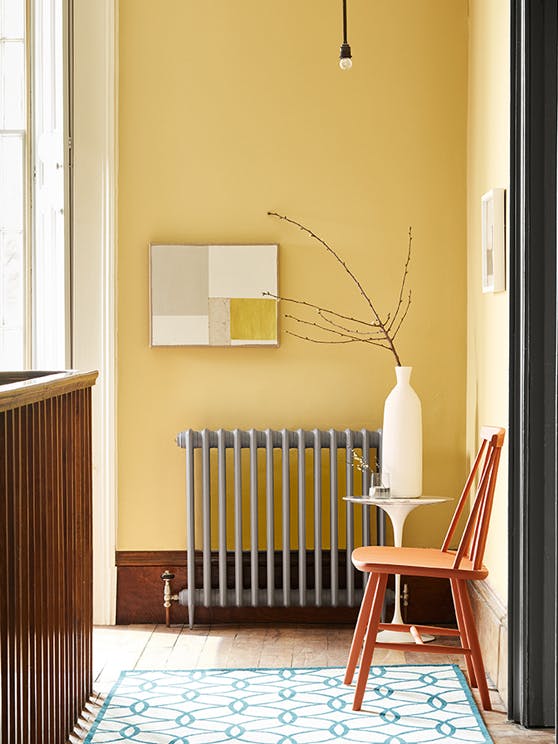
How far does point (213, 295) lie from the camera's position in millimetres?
4312

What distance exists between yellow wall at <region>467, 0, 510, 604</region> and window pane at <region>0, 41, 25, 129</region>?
6.17 feet

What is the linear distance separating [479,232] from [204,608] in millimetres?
1975

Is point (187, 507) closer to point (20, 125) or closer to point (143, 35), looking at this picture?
point (20, 125)

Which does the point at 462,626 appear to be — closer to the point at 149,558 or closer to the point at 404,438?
the point at 404,438

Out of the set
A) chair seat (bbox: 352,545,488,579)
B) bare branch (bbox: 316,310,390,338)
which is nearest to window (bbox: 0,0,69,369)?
bare branch (bbox: 316,310,390,338)

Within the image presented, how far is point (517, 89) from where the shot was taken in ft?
10.4

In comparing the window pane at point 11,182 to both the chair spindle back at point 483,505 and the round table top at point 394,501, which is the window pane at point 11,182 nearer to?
the round table top at point 394,501

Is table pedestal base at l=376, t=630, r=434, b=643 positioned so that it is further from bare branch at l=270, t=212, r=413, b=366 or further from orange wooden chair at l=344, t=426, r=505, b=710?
bare branch at l=270, t=212, r=413, b=366

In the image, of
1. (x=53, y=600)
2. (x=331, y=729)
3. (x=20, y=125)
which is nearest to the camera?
(x=53, y=600)

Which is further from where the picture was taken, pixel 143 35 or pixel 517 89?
pixel 143 35

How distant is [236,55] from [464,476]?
6.81 feet

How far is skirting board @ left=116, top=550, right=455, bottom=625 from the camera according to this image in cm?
430

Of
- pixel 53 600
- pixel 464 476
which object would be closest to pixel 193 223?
pixel 464 476

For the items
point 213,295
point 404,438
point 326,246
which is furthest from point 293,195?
point 404,438
